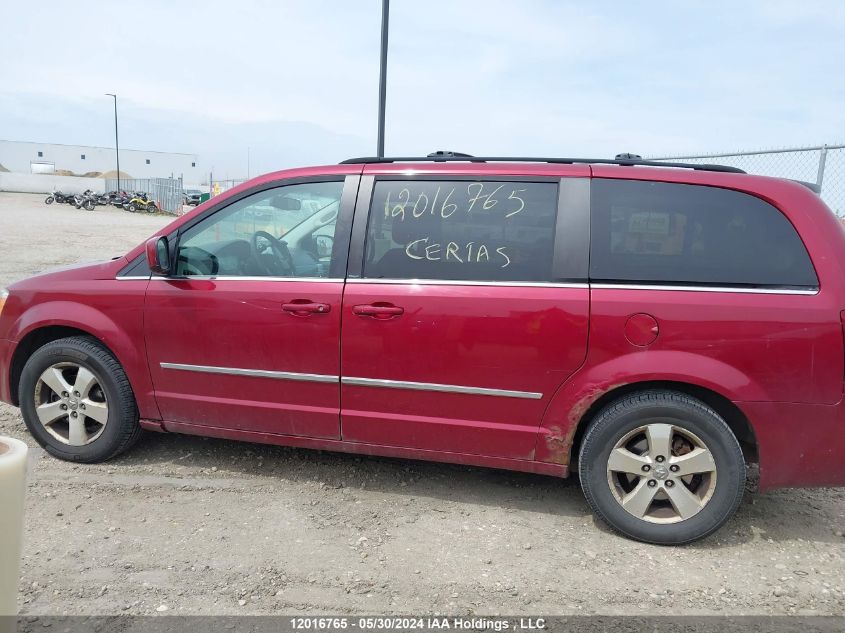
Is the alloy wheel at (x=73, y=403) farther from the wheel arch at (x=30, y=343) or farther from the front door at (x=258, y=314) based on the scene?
the front door at (x=258, y=314)

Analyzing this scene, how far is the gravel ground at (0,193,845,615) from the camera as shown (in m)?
2.55

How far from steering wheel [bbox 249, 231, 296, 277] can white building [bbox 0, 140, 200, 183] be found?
9220 cm

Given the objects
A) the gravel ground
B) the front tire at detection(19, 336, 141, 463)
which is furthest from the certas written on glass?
the front tire at detection(19, 336, 141, 463)

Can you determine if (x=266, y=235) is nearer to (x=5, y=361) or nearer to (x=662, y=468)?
(x=5, y=361)

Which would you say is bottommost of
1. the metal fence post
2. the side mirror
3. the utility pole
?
the side mirror

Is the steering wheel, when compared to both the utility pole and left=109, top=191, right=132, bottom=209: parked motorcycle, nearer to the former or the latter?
the utility pole

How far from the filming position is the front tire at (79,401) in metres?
3.63

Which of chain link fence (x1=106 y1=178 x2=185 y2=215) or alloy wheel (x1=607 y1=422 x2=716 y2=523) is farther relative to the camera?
chain link fence (x1=106 y1=178 x2=185 y2=215)

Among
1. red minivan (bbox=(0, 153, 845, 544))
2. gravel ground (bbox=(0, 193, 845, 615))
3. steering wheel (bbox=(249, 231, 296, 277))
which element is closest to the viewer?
gravel ground (bbox=(0, 193, 845, 615))

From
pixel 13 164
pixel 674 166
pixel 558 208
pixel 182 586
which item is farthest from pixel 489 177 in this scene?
pixel 13 164

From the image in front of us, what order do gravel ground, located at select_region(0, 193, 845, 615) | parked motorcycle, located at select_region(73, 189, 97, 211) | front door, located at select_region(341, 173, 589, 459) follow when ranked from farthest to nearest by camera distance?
parked motorcycle, located at select_region(73, 189, 97, 211) < front door, located at select_region(341, 173, 589, 459) < gravel ground, located at select_region(0, 193, 845, 615)

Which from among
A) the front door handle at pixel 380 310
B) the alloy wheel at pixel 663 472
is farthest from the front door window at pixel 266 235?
the alloy wheel at pixel 663 472

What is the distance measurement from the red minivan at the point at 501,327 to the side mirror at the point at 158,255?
11mm

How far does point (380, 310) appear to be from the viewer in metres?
3.14
